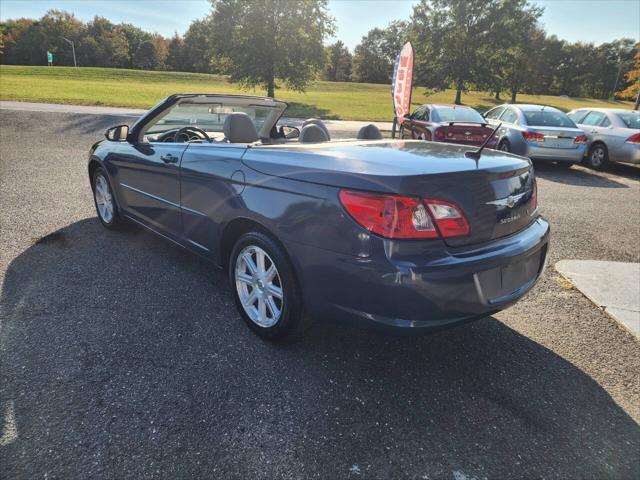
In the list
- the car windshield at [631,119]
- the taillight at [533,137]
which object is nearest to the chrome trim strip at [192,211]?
the taillight at [533,137]

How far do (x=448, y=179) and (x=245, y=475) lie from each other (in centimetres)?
166

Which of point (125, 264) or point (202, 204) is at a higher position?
point (202, 204)

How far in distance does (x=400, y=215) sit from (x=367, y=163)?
0.40 meters

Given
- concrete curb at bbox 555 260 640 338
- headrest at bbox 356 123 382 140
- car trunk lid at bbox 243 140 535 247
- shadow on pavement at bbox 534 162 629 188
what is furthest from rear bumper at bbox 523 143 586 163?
car trunk lid at bbox 243 140 535 247

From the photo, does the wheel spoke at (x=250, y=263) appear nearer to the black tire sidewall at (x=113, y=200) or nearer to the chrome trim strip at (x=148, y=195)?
the chrome trim strip at (x=148, y=195)

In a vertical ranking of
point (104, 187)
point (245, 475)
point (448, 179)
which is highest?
point (448, 179)

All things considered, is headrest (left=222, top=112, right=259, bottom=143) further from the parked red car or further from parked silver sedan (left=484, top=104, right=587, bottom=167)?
parked silver sedan (left=484, top=104, right=587, bottom=167)

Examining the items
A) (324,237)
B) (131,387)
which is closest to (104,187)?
(131,387)

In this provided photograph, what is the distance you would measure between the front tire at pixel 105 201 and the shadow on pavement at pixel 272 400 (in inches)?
57.3

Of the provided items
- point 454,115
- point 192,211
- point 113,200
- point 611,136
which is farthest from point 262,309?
point 611,136

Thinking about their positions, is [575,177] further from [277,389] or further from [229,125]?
[277,389]

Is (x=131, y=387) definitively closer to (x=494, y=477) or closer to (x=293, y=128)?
(x=494, y=477)

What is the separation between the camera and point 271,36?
26.5m

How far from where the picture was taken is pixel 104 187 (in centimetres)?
468
